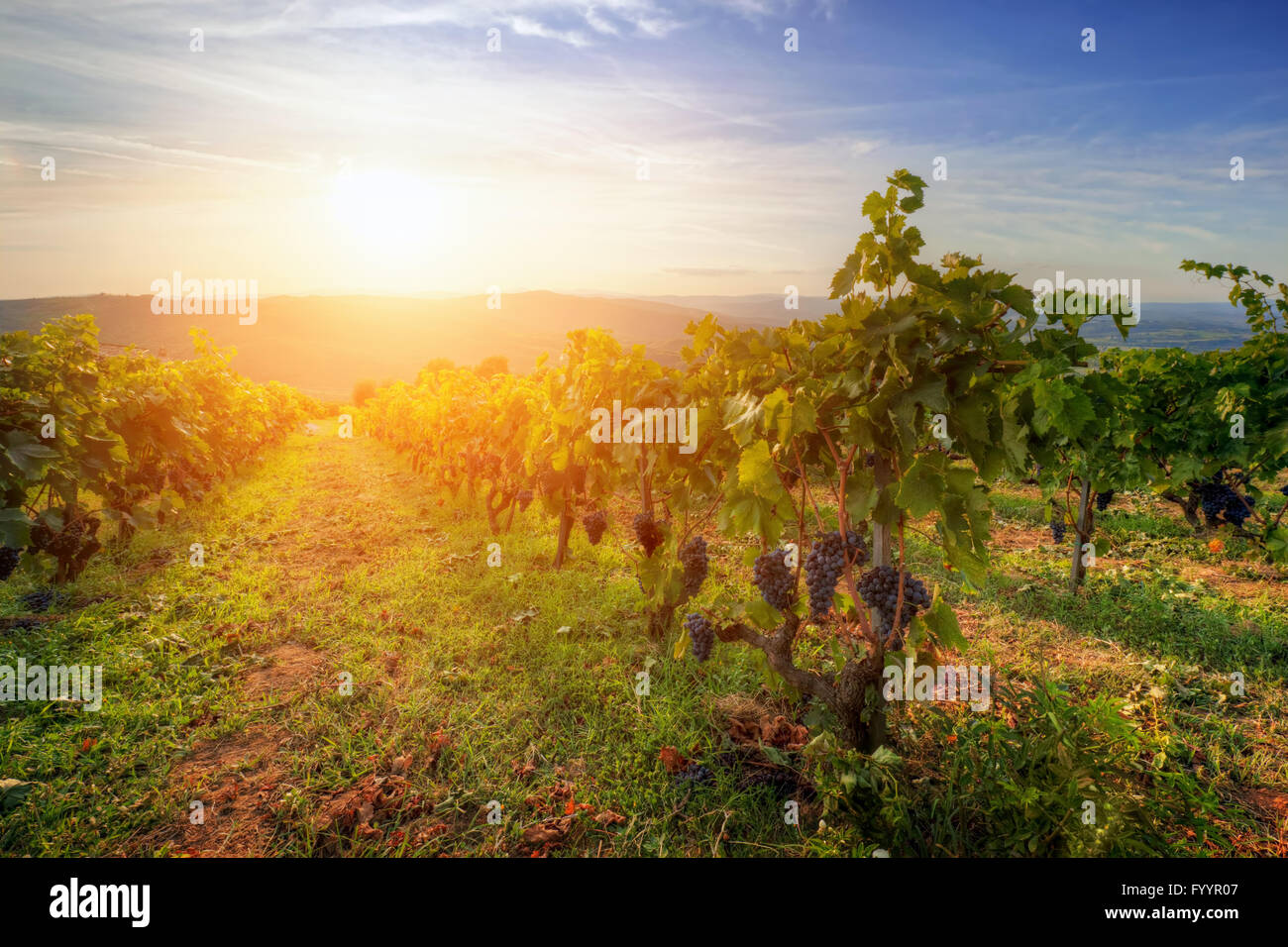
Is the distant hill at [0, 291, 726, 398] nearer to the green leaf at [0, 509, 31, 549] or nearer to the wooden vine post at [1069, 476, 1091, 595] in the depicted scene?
the wooden vine post at [1069, 476, 1091, 595]

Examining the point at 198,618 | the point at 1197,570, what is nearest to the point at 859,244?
the point at 198,618

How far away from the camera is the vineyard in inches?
116

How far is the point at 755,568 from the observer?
3807 mm

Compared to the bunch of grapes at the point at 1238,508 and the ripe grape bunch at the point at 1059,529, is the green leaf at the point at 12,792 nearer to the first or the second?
the ripe grape bunch at the point at 1059,529

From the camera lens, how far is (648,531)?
15.6 ft

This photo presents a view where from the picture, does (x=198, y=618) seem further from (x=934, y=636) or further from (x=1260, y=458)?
(x=1260, y=458)

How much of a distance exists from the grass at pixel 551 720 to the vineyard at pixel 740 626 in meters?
0.03

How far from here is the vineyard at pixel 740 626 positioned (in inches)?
116

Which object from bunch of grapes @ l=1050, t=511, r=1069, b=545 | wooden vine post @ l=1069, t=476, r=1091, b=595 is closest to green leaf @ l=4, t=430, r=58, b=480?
wooden vine post @ l=1069, t=476, r=1091, b=595

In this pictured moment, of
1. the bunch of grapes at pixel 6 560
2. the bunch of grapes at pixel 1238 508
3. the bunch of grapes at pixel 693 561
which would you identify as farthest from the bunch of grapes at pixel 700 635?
the bunch of grapes at pixel 1238 508

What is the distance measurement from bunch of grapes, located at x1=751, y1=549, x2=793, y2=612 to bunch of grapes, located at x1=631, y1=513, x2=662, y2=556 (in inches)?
46.4

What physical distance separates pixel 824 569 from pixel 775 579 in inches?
18.4
